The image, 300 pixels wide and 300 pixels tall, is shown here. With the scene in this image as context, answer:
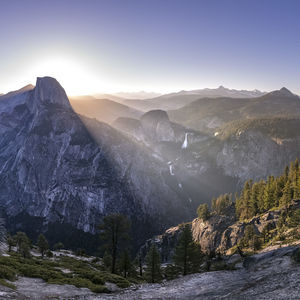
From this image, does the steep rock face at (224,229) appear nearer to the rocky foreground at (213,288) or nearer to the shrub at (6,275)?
the rocky foreground at (213,288)

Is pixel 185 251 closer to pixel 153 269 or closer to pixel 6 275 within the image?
pixel 153 269

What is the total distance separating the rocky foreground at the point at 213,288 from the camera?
733 inches

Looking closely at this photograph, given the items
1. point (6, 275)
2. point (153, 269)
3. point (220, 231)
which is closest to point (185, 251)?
point (153, 269)

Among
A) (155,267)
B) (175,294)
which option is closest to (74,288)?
(175,294)

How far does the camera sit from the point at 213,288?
2312 centimetres

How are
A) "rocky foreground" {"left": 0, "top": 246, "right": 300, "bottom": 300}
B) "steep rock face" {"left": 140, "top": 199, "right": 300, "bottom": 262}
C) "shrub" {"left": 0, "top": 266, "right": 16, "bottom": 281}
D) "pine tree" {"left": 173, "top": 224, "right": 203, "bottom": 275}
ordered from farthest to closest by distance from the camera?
"steep rock face" {"left": 140, "top": 199, "right": 300, "bottom": 262}, "pine tree" {"left": 173, "top": 224, "right": 203, "bottom": 275}, "shrub" {"left": 0, "top": 266, "right": 16, "bottom": 281}, "rocky foreground" {"left": 0, "top": 246, "right": 300, "bottom": 300}

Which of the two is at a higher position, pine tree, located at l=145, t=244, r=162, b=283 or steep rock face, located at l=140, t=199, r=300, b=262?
pine tree, located at l=145, t=244, r=162, b=283

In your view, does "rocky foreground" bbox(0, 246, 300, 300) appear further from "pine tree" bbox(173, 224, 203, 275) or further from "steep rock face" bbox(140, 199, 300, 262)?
"steep rock face" bbox(140, 199, 300, 262)

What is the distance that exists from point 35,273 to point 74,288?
6449mm

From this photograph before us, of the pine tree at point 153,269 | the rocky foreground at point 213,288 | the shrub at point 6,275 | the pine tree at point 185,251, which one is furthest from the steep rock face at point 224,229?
the shrub at point 6,275

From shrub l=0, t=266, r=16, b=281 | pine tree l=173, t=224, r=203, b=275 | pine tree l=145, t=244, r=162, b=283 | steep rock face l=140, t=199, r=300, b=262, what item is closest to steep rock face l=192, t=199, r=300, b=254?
steep rock face l=140, t=199, r=300, b=262

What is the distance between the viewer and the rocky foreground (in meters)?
18.6

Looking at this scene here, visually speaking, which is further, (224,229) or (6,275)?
(224,229)

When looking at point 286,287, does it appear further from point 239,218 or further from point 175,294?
point 239,218
